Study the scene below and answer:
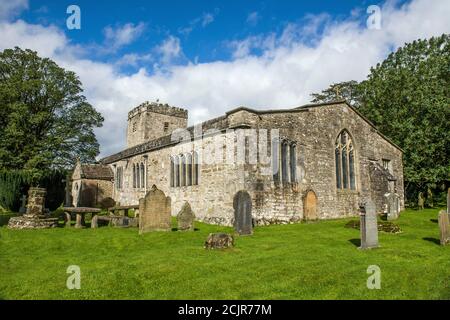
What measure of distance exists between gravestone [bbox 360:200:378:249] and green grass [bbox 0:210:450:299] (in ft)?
0.97

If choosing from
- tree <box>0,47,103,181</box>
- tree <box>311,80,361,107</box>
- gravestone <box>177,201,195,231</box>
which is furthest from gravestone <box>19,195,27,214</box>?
tree <box>311,80,361,107</box>

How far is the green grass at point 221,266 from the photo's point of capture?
6664mm

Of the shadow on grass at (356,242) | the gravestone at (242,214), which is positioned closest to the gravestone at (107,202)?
the gravestone at (242,214)

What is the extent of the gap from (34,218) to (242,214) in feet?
28.0

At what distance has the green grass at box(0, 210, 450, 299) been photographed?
666cm

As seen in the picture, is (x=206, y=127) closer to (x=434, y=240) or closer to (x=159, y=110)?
(x=434, y=240)

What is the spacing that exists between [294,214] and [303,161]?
9.32 ft

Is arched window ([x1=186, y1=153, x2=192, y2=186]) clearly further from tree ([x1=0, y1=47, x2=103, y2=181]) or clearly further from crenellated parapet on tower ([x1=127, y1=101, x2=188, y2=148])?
crenellated parapet on tower ([x1=127, y1=101, x2=188, y2=148])

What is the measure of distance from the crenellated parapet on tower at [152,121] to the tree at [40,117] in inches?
255

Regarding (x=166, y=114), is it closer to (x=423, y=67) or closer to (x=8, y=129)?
(x=8, y=129)

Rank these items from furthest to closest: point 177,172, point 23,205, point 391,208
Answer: point 23,205, point 177,172, point 391,208

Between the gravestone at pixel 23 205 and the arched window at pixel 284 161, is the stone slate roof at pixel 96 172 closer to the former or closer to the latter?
the gravestone at pixel 23 205

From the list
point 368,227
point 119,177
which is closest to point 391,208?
point 368,227

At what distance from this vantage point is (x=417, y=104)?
26.3 meters
